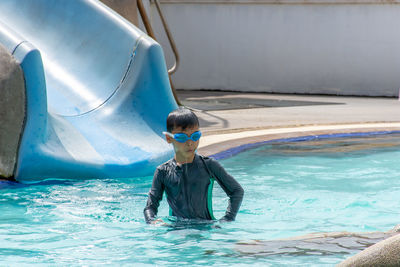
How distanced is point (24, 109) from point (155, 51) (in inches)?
63.3

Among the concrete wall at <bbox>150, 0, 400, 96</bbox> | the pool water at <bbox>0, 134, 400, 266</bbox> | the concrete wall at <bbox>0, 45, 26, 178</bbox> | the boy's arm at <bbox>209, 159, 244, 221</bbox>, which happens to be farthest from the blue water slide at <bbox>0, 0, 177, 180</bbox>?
the concrete wall at <bbox>150, 0, 400, 96</bbox>

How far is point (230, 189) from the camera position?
3.75 m

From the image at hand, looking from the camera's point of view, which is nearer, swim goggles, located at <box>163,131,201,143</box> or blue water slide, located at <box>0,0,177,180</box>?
swim goggles, located at <box>163,131,201,143</box>

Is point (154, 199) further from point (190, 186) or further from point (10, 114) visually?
point (10, 114)

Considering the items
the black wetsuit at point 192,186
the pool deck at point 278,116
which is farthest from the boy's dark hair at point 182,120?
the pool deck at point 278,116

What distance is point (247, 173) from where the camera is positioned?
21.0ft

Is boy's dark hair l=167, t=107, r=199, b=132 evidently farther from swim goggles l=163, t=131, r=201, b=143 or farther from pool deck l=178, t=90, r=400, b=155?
pool deck l=178, t=90, r=400, b=155

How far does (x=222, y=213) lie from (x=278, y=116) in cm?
592

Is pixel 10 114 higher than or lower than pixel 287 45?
lower

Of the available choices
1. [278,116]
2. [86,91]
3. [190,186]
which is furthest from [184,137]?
[278,116]

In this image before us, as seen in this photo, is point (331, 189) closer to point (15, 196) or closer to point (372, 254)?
point (15, 196)

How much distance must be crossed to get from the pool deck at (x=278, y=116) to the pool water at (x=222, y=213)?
0.44 meters

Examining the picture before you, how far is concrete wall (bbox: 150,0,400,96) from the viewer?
50.7 ft

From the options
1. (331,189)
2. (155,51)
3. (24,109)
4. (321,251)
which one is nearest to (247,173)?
(331,189)
